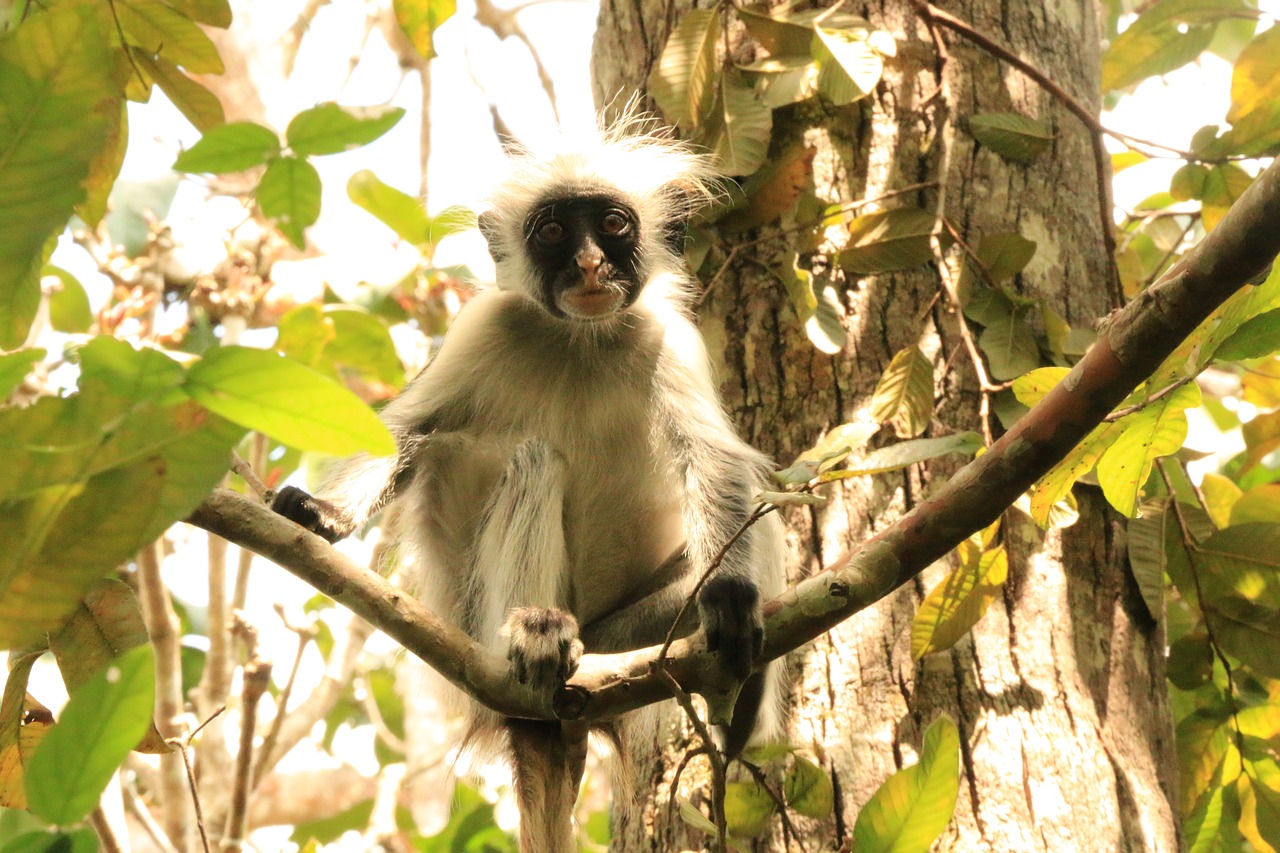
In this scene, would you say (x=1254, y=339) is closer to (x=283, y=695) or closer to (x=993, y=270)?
(x=993, y=270)

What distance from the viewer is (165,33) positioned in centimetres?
315

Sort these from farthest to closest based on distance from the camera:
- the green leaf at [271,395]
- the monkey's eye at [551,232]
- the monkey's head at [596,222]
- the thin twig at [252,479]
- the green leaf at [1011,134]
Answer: the monkey's eye at [551,232], the monkey's head at [596,222], the green leaf at [1011,134], the thin twig at [252,479], the green leaf at [271,395]

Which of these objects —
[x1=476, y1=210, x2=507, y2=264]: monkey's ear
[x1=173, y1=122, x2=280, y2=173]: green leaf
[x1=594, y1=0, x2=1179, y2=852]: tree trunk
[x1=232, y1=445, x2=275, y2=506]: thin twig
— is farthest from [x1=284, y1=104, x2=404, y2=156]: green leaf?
[x1=476, y1=210, x2=507, y2=264]: monkey's ear

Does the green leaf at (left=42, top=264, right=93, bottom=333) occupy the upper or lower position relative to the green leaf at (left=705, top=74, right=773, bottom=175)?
upper

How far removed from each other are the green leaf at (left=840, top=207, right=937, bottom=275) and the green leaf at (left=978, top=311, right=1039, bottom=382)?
310mm

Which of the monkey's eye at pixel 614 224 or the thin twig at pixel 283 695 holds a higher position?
the monkey's eye at pixel 614 224

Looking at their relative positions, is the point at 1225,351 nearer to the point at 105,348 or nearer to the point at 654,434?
the point at 105,348

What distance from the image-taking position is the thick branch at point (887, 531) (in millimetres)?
1940

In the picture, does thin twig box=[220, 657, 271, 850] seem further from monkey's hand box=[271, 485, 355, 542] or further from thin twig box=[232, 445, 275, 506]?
thin twig box=[232, 445, 275, 506]

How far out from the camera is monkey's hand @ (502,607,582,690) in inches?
112

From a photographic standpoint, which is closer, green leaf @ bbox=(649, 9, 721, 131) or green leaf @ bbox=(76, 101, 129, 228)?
green leaf @ bbox=(76, 101, 129, 228)

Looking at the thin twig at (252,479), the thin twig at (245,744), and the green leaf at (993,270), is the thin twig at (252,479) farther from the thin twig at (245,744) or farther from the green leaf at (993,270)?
the green leaf at (993,270)

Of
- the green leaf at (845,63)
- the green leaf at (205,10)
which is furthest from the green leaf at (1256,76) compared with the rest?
the green leaf at (205,10)

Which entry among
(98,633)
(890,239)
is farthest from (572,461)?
(98,633)
